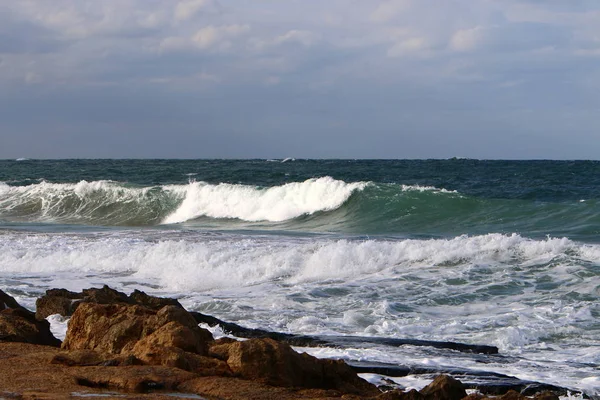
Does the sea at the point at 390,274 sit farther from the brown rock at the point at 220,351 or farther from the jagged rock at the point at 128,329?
the jagged rock at the point at 128,329

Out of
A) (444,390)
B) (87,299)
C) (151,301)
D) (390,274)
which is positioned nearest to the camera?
(444,390)

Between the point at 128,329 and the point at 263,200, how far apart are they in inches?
924

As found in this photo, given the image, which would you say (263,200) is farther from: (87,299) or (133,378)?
(133,378)

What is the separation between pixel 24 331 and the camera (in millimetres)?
7191

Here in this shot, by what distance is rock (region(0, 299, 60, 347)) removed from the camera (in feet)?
23.2

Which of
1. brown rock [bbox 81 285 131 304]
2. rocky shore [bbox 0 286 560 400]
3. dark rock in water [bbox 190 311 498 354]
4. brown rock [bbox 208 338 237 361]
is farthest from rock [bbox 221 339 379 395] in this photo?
brown rock [bbox 81 285 131 304]

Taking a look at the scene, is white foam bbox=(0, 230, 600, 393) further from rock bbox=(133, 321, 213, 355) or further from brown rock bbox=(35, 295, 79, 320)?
rock bbox=(133, 321, 213, 355)

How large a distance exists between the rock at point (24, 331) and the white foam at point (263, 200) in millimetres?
20295

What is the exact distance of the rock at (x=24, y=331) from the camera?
279 inches

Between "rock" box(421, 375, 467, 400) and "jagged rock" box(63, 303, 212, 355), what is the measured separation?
1817 mm

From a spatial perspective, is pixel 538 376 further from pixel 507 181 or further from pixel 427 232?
pixel 507 181

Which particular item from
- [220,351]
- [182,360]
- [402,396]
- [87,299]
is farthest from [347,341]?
[87,299]

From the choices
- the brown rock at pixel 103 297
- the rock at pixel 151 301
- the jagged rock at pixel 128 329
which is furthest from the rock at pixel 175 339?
the brown rock at pixel 103 297

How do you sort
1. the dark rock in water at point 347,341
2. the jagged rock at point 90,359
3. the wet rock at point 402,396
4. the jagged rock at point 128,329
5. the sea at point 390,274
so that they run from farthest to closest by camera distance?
the sea at point 390,274 < the dark rock in water at point 347,341 < the jagged rock at point 128,329 < the jagged rock at point 90,359 < the wet rock at point 402,396
